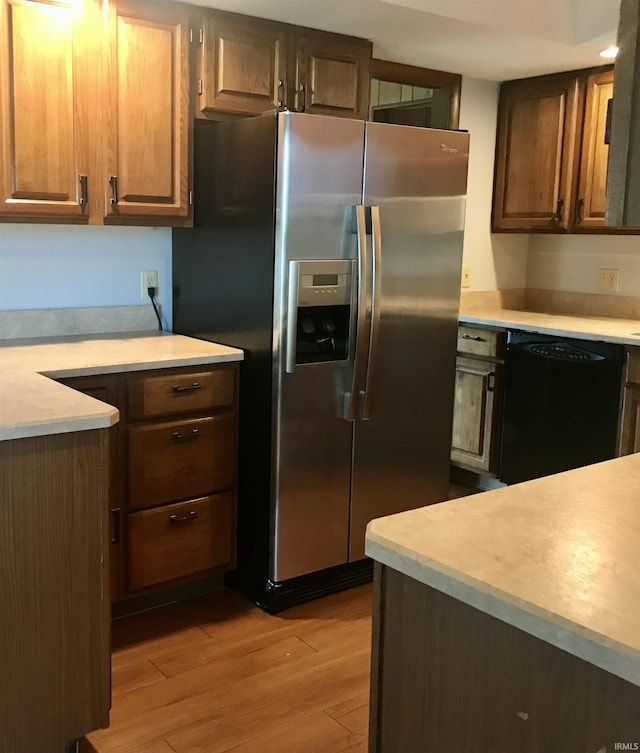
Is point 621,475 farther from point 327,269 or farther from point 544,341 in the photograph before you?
point 544,341

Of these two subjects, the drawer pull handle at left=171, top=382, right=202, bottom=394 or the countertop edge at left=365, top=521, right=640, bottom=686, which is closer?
the countertop edge at left=365, top=521, right=640, bottom=686

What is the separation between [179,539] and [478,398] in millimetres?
1708

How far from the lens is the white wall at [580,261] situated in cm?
387

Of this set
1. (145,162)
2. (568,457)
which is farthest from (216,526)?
(568,457)

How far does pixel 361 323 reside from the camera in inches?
110

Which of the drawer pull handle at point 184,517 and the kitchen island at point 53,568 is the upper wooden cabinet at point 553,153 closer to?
the drawer pull handle at point 184,517

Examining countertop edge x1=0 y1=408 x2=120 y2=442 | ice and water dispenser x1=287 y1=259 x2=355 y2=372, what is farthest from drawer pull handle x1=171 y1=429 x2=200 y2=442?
countertop edge x1=0 y1=408 x2=120 y2=442

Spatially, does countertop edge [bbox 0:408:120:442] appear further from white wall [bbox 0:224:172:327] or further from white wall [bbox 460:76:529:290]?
white wall [bbox 460:76:529:290]

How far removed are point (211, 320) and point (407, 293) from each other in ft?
2.43

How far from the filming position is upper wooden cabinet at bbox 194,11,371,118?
2.86 meters

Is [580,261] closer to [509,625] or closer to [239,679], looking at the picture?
[239,679]

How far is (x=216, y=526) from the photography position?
283cm

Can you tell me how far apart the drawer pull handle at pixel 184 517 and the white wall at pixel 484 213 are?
2.10 metres

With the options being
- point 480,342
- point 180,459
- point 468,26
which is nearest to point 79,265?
point 180,459
